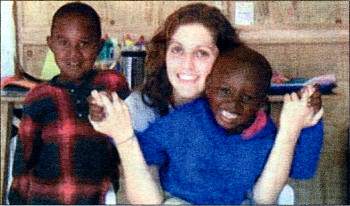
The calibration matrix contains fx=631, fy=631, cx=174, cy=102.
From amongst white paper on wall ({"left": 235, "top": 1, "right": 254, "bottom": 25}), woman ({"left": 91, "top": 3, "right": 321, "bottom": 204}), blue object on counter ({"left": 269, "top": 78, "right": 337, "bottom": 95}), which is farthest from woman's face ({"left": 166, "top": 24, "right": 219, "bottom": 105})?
white paper on wall ({"left": 235, "top": 1, "right": 254, "bottom": 25})

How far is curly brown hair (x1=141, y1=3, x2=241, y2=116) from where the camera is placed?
4.15 ft

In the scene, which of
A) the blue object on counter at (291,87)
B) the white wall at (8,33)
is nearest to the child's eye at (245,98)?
the blue object on counter at (291,87)

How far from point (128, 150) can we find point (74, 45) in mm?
271

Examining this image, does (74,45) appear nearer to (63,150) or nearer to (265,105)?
(63,150)

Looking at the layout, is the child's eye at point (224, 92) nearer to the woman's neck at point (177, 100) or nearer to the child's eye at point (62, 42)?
the woman's neck at point (177, 100)

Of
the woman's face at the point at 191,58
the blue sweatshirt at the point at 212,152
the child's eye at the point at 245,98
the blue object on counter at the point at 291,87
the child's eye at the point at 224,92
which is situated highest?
the woman's face at the point at 191,58

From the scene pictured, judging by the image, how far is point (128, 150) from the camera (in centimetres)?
117

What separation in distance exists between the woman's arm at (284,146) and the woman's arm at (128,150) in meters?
0.20

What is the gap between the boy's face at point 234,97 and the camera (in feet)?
3.88

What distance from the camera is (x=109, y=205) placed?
4.33 ft

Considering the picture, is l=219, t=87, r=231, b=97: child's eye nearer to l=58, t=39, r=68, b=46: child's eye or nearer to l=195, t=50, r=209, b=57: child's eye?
l=195, t=50, r=209, b=57: child's eye

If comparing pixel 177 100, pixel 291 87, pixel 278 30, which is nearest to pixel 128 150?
pixel 177 100

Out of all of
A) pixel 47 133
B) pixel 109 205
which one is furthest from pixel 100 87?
pixel 109 205

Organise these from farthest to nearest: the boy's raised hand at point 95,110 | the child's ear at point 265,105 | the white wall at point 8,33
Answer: the white wall at point 8,33 → the child's ear at point 265,105 → the boy's raised hand at point 95,110
